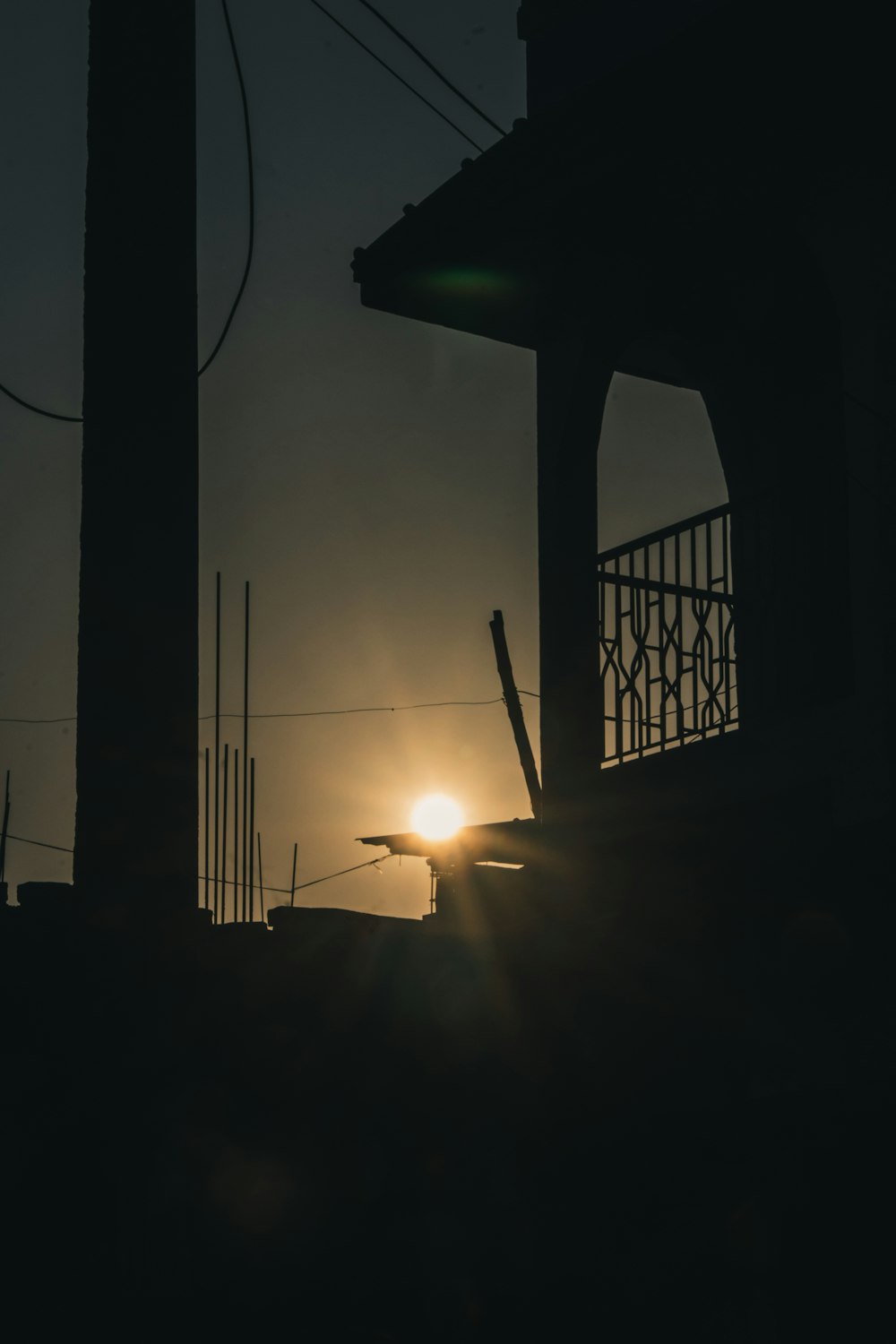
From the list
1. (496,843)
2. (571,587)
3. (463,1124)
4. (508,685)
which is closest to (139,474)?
(463,1124)

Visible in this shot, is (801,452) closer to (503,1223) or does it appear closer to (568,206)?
(568,206)

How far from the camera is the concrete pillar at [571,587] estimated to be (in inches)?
404

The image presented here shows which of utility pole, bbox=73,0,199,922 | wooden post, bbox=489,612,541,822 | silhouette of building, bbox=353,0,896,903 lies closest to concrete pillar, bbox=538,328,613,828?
silhouette of building, bbox=353,0,896,903

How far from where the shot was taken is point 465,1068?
26.6ft

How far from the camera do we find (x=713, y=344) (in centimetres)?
1151

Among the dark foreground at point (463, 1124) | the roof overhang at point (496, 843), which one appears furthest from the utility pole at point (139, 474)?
the roof overhang at point (496, 843)

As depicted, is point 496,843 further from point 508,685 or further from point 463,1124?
point 508,685

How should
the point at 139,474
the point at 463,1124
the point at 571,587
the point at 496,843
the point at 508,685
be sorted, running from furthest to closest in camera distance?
the point at 508,685, the point at 496,843, the point at 571,587, the point at 463,1124, the point at 139,474

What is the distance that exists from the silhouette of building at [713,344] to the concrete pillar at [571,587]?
0.05 ft

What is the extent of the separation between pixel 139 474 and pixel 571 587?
18.5ft

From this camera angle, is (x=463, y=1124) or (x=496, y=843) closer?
(x=463, y=1124)

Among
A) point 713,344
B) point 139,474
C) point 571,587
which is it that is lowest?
point 139,474

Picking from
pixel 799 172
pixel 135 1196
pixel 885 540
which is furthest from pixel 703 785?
pixel 135 1196

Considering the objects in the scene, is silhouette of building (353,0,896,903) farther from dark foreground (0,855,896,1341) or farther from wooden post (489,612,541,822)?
wooden post (489,612,541,822)
